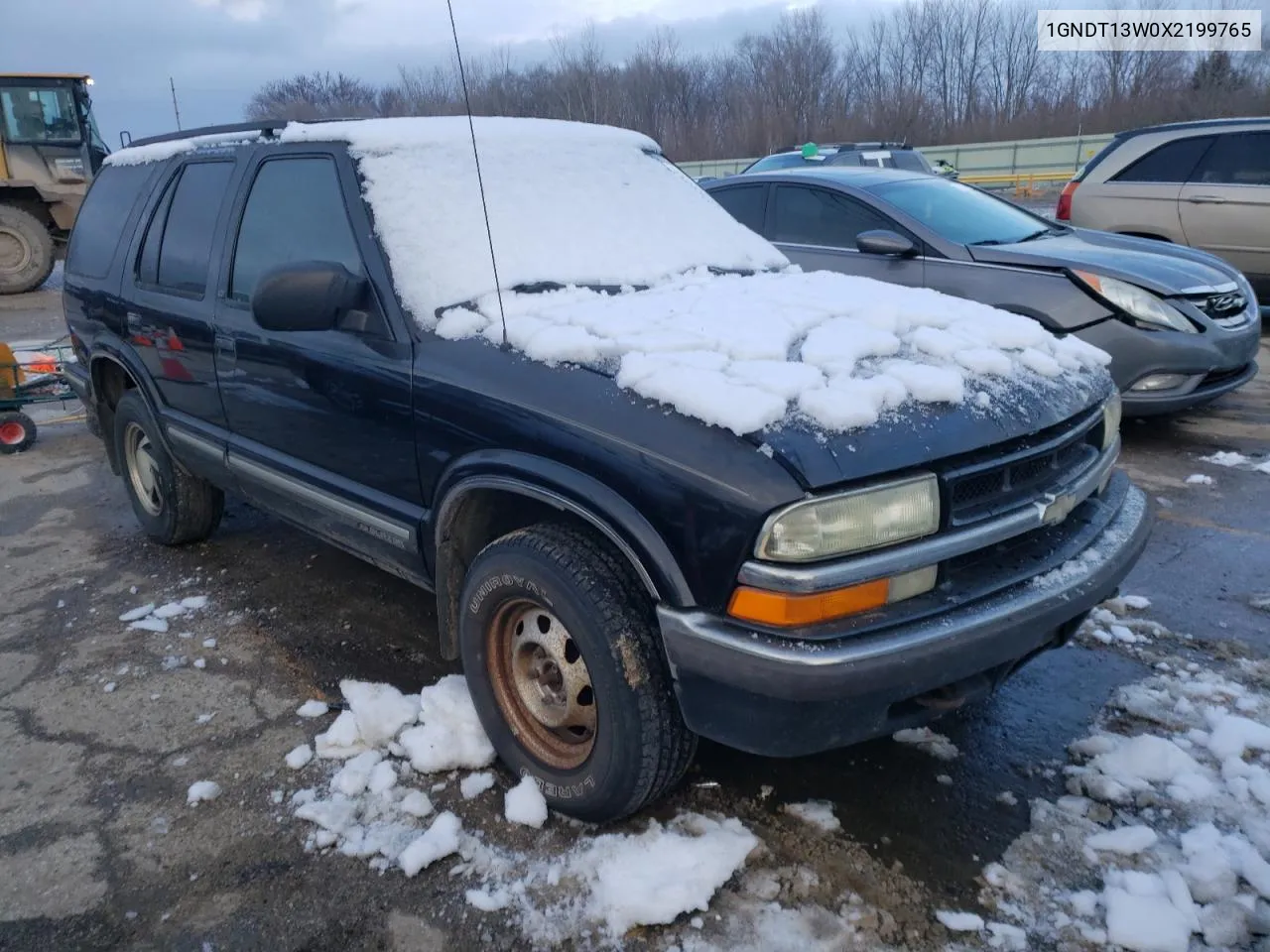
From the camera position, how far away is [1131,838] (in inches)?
100

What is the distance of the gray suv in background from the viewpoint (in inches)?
332

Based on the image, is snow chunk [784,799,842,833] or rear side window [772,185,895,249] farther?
rear side window [772,185,895,249]

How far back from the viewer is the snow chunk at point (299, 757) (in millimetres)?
3031

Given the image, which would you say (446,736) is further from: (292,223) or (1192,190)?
(1192,190)

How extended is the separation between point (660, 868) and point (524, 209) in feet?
7.24

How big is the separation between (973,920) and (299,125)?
134 inches

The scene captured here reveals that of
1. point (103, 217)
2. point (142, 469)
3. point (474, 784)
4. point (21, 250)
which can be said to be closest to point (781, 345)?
point (474, 784)

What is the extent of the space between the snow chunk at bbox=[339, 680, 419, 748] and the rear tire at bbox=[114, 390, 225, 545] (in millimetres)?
1818

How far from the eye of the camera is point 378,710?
3.21 metres

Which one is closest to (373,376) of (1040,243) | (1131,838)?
(1131,838)

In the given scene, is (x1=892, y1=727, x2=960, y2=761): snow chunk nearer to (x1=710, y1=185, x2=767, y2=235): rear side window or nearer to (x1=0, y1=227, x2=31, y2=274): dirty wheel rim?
(x1=710, y1=185, x2=767, y2=235): rear side window

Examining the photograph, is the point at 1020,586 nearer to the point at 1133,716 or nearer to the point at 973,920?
the point at 973,920

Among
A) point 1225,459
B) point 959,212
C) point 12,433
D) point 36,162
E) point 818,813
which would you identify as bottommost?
point 1225,459

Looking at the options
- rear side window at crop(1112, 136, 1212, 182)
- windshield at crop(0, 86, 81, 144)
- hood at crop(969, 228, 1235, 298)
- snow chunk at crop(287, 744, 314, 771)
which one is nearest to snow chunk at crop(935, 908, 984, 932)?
snow chunk at crop(287, 744, 314, 771)
